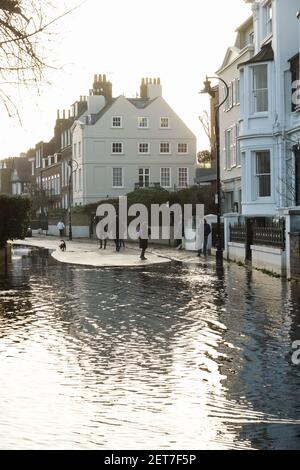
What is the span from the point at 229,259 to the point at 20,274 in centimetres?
1104

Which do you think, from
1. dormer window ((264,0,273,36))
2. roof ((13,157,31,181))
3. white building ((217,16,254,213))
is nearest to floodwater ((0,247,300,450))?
dormer window ((264,0,273,36))

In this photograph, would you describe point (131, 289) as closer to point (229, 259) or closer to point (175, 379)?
point (175, 379)

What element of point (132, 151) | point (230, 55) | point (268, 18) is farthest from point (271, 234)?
point (132, 151)

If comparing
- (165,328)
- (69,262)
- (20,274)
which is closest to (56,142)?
(69,262)

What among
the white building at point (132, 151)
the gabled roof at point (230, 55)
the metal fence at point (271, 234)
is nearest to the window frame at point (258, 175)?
the metal fence at point (271, 234)

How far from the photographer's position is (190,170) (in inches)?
3059

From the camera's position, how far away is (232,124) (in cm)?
4466

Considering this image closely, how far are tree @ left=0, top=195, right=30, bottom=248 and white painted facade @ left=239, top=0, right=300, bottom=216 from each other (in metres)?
9.54

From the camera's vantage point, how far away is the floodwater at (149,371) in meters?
6.32

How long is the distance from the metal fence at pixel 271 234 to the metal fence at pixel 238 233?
1670 mm

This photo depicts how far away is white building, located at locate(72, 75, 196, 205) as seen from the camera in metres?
76.7

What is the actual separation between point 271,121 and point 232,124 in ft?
41.6

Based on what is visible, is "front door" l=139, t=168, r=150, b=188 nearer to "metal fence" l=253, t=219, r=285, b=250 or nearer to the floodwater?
"metal fence" l=253, t=219, r=285, b=250

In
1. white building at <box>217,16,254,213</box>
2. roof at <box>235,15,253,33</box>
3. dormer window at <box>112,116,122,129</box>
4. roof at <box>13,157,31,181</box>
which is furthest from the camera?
roof at <box>13,157,31,181</box>
